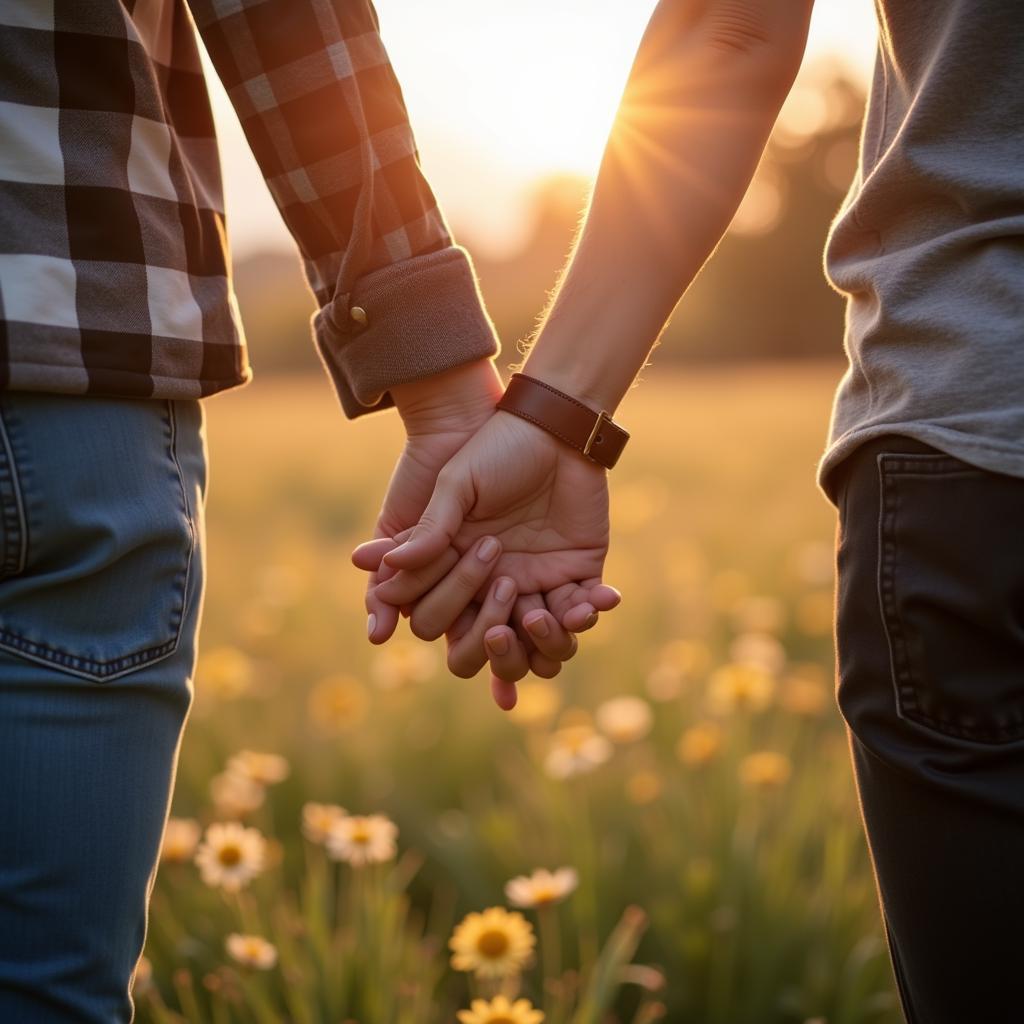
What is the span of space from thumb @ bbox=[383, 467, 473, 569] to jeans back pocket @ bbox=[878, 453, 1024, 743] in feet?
1.72

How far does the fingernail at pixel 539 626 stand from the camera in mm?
1275

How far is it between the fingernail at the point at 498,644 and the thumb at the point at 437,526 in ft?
0.37

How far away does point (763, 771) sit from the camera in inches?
85.0

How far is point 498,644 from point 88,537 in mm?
514

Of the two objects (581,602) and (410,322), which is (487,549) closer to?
(581,602)

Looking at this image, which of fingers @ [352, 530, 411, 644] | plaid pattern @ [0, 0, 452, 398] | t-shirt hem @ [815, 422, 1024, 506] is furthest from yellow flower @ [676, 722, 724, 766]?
t-shirt hem @ [815, 422, 1024, 506]

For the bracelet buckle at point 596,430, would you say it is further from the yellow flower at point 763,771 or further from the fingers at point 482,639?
the yellow flower at point 763,771

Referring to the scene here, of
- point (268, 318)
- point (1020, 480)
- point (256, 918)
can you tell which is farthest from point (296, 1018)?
point (268, 318)

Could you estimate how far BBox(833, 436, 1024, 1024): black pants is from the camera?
800mm

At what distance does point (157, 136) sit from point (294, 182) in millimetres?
211

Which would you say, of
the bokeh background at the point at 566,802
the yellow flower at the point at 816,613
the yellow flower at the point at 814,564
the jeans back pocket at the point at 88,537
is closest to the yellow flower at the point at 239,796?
the bokeh background at the point at 566,802

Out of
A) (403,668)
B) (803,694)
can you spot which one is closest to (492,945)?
(403,668)

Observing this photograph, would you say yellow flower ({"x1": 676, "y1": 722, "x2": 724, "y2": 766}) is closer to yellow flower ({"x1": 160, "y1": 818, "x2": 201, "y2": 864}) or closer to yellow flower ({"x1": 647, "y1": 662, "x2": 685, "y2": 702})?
yellow flower ({"x1": 647, "y1": 662, "x2": 685, "y2": 702})

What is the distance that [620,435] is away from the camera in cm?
130
